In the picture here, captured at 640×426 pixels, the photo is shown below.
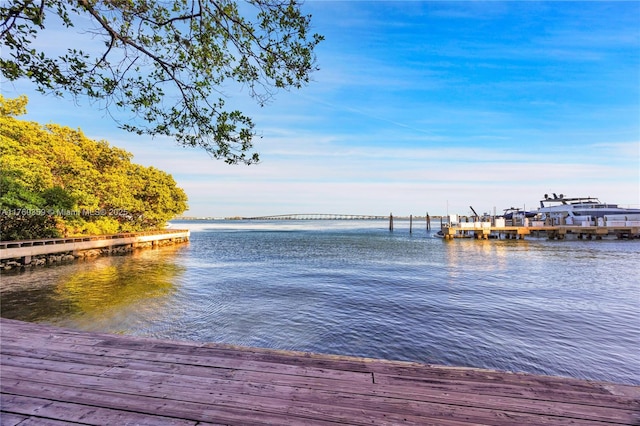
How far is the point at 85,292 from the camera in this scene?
1285 cm

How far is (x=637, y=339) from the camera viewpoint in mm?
7805

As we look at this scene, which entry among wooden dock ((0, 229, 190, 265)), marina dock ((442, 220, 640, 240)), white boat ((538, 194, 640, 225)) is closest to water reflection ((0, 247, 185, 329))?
wooden dock ((0, 229, 190, 265))

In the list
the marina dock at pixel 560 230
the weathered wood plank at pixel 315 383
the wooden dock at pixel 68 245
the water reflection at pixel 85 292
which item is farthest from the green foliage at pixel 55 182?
the marina dock at pixel 560 230

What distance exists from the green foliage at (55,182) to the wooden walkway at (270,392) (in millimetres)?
21538

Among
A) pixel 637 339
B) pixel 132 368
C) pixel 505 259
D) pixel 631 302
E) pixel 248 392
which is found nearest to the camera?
pixel 248 392

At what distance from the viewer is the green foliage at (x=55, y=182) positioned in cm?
1859

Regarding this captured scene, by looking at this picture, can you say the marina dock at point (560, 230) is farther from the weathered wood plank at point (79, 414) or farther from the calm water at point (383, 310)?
the weathered wood plank at point (79, 414)

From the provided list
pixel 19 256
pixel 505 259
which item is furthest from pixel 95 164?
pixel 505 259

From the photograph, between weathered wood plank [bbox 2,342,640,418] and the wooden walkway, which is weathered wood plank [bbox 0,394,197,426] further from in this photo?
weathered wood plank [bbox 2,342,640,418]

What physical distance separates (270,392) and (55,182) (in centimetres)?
2868

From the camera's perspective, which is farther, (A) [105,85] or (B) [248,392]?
A: (A) [105,85]

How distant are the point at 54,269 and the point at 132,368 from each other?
2164 centimetres

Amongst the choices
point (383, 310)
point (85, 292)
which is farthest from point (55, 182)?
point (383, 310)

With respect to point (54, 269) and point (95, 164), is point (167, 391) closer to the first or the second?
point (54, 269)
